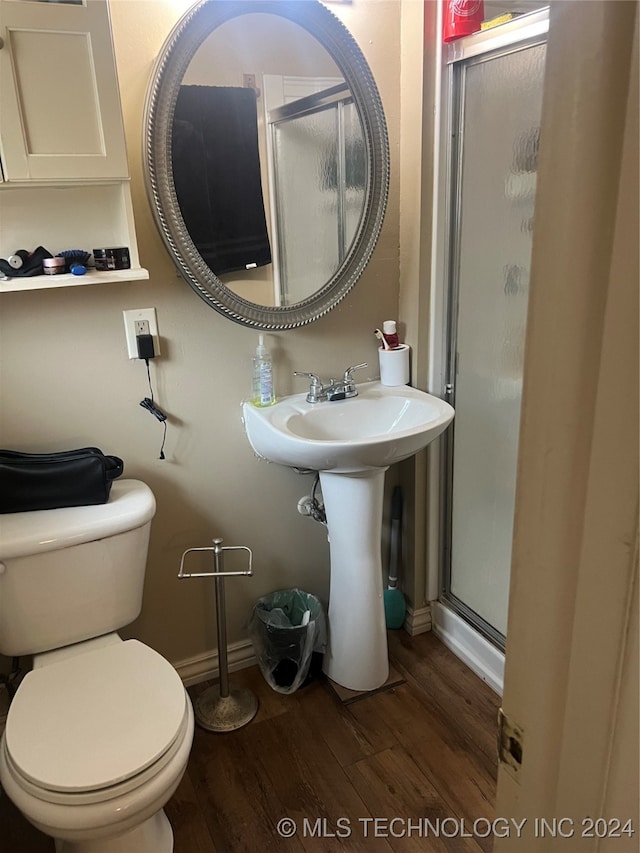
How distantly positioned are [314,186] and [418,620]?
4.79 ft

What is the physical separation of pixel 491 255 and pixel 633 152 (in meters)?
1.45

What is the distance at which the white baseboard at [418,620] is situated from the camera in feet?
7.49

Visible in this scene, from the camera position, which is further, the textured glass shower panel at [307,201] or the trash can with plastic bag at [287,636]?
the trash can with plastic bag at [287,636]

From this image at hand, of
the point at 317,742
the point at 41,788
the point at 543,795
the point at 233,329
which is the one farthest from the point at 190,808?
the point at 543,795

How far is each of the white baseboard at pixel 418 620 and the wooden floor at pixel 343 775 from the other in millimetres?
186

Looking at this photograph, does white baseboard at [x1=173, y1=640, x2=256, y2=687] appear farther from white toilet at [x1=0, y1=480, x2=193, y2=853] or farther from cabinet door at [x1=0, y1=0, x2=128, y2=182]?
cabinet door at [x1=0, y1=0, x2=128, y2=182]

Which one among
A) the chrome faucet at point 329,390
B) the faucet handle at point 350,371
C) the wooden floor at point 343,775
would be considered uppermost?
the faucet handle at point 350,371

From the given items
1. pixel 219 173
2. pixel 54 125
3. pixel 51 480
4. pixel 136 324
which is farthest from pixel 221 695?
pixel 54 125

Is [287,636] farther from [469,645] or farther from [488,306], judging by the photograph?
[488,306]

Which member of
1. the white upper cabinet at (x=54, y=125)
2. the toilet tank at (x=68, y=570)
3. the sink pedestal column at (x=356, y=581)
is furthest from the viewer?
the sink pedestal column at (x=356, y=581)

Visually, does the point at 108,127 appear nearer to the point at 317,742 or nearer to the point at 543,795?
the point at 543,795

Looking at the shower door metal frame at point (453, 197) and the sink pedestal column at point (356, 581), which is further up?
the shower door metal frame at point (453, 197)

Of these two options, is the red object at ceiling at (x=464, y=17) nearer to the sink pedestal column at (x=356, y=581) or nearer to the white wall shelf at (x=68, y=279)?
the white wall shelf at (x=68, y=279)

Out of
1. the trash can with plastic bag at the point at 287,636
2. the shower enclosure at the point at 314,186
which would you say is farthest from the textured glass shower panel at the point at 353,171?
the trash can with plastic bag at the point at 287,636
